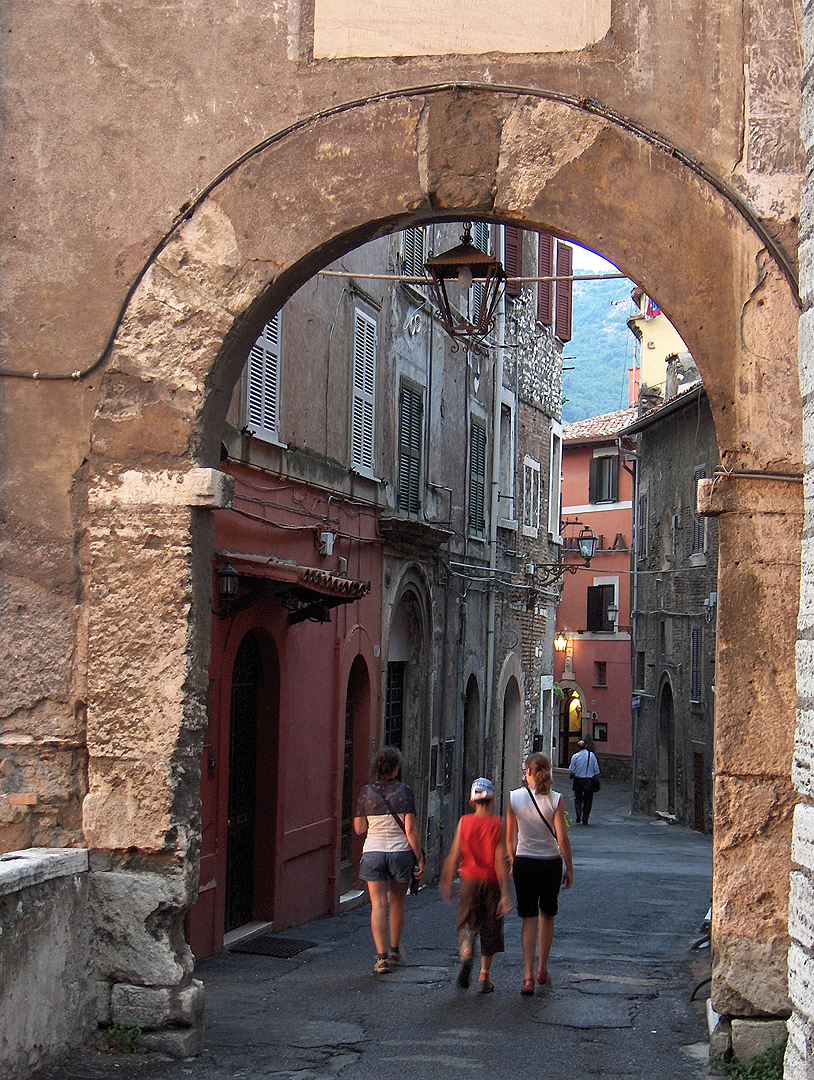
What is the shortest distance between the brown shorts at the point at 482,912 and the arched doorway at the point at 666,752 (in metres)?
18.6

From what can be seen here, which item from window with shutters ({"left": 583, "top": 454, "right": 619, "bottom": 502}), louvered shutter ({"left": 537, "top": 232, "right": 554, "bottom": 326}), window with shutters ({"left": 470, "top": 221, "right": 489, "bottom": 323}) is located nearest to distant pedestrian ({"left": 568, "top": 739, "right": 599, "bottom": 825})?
Answer: louvered shutter ({"left": 537, "top": 232, "right": 554, "bottom": 326})

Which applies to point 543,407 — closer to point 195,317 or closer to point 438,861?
point 438,861

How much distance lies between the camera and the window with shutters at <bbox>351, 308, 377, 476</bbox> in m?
12.4

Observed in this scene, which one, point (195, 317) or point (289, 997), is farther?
point (289, 997)

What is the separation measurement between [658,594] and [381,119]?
20758 mm

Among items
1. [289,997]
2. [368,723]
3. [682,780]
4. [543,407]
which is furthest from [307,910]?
[682,780]

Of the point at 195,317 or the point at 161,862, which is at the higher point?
the point at 195,317

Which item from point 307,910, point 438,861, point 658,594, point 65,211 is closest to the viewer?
point 65,211

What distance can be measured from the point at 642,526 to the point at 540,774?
20.7 meters

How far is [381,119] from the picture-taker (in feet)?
19.4

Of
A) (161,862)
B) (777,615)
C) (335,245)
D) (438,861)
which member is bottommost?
(438,861)

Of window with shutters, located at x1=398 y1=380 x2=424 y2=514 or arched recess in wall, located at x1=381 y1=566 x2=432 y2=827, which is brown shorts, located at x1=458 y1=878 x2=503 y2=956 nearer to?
arched recess in wall, located at x1=381 y1=566 x2=432 y2=827

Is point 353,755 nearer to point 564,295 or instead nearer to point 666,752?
point 564,295

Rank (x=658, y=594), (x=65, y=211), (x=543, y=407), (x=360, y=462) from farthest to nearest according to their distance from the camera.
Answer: (x=658, y=594) → (x=543, y=407) → (x=360, y=462) → (x=65, y=211)
